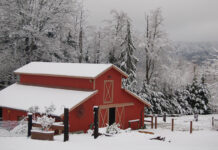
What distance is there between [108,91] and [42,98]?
510cm

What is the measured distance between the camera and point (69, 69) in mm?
24484

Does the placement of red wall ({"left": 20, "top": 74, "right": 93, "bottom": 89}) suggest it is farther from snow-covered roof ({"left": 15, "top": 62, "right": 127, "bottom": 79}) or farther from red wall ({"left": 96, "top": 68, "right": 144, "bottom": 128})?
red wall ({"left": 96, "top": 68, "right": 144, "bottom": 128})

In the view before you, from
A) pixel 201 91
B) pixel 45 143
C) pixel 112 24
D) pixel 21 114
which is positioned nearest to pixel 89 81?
pixel 21 114

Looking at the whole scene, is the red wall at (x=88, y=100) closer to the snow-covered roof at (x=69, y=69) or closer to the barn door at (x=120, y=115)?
the barn door at (x=120, y=115)

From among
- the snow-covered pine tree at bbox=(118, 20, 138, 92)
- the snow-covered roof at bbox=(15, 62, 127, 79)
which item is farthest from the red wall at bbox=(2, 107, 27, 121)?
the snow-covered pine tree at bbox=(118, 20, 138, 92)

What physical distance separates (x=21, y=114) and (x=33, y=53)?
43.9 feet

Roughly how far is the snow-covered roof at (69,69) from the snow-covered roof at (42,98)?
1303 mm

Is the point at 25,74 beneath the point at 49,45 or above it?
beneath

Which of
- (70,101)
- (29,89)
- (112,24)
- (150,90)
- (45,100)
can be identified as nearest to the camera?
(70,101)

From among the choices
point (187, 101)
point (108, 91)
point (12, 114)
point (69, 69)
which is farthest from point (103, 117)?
point (187, 101)

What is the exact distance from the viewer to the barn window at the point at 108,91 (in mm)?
22750

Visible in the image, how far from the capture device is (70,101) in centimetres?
2009

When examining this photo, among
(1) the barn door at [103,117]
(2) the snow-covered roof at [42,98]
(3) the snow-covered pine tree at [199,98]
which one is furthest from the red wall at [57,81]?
(3) the snow-covered pine tree at [199,98]

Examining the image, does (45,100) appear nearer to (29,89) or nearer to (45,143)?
(29,89)
